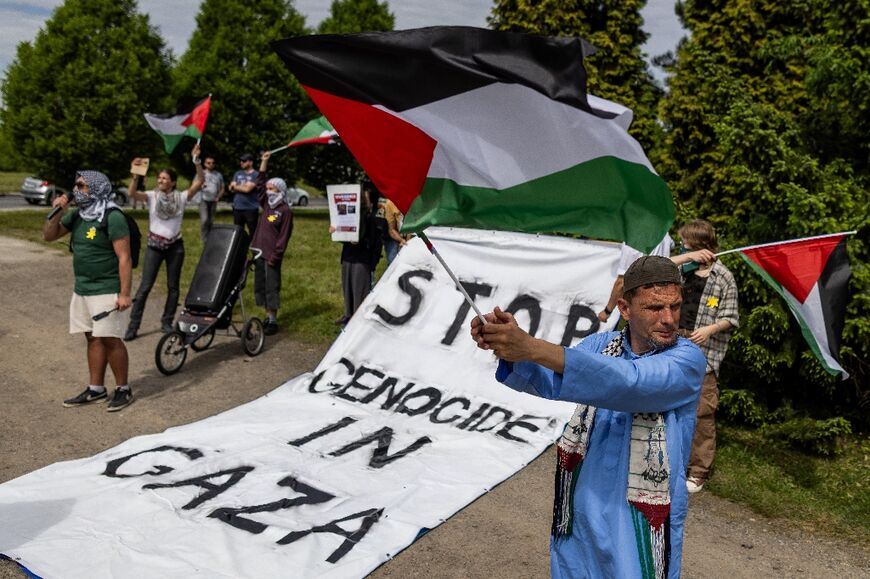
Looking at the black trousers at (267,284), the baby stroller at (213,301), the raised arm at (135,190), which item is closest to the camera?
the baby stroller at (213,301)

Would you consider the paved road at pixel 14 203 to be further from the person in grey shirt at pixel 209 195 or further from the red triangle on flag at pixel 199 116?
the red triangle on flag at pixel 199 116

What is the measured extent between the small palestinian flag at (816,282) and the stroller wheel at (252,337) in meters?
5.40

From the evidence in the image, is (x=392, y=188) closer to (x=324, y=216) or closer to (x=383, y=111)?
(x=383, y=111)

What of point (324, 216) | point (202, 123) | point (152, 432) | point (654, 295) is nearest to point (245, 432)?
point (152, 432)

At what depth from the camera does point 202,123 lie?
34.0ft

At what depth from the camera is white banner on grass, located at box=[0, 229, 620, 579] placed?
4332 mm

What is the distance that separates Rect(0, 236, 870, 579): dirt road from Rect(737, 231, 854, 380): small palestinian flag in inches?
53.4

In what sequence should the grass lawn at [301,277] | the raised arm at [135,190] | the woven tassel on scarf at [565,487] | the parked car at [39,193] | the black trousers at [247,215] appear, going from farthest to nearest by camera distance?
the parked car at [39,193] < the black trousers at [247,215] < the grass lawn at [301,277] < the raised arm at [135,190] < the woven tassel on scarf at [565,487]

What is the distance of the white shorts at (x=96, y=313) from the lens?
6.50 meters

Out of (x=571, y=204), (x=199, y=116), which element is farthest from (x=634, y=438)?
(x=199, y=116)

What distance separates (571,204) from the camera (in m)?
3.32

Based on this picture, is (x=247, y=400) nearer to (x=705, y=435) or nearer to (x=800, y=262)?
(x=705, y=435)

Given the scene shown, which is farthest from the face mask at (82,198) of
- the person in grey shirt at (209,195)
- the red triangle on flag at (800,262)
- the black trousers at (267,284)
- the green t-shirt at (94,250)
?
the person in grey shirt at (209,195)

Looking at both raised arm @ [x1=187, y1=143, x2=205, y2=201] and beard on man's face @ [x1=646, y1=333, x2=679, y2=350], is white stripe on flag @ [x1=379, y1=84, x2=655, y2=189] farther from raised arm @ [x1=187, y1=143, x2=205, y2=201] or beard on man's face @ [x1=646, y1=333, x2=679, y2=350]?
raised arm @ [x1=187, y1=143, x2=205, y2=201]
